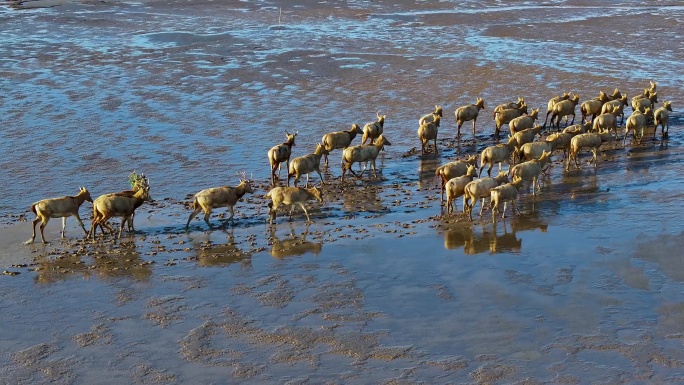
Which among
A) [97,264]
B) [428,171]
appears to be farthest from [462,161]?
[97,264]

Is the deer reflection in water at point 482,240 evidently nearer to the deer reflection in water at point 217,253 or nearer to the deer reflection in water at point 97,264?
the deer reflection in water at point 217,253

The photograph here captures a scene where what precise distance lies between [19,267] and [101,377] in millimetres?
4530

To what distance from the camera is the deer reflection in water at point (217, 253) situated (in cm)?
1633

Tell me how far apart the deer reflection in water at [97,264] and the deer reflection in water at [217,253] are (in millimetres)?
965

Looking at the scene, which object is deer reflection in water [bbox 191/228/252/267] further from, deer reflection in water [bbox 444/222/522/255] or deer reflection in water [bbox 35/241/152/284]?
deer reflection in water [bbox 444/222/522/255]

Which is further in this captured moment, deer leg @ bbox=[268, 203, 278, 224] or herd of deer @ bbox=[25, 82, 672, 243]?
deer leg @ bbox=[268, 203, 278, 224]

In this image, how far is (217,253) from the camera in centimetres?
1677

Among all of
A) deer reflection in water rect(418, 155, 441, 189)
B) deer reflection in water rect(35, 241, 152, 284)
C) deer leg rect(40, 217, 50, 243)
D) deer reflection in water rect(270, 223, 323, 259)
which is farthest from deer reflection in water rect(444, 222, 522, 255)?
deer leg rect(40, 217, 50, 243)

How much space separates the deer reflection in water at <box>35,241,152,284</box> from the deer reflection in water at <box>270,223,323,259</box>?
2250mm

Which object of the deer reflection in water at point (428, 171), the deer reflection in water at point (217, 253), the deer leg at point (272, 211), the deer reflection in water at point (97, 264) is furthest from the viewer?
the deer reflection in water at point (428, 171)

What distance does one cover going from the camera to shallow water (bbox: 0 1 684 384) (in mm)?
12859

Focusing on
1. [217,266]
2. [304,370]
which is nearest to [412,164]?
[217,266]

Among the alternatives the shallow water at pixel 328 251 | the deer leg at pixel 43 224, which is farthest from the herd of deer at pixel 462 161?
the shallow water at pixel 328 251

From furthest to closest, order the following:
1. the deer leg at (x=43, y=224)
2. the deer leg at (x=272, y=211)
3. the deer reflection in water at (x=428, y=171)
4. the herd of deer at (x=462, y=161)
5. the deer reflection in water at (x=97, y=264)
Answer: the deer reflection in water at (x=428, y=171)
the deer leg at (x=272, y=211)
the herd of deer at (x=462, y=161)
the deer leg at (x=43, y=224)
the deer reflection in water at (x=97, y=264)
